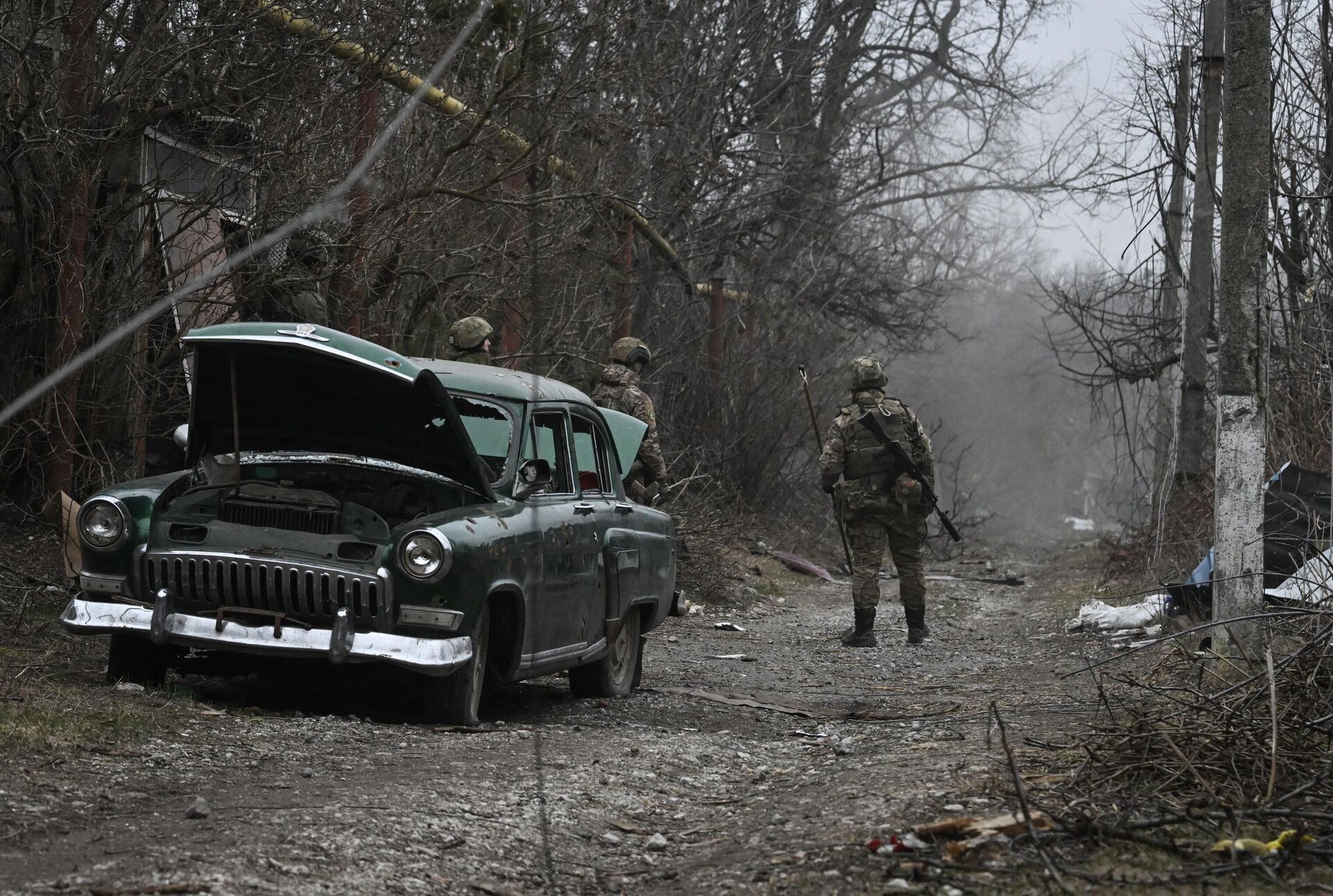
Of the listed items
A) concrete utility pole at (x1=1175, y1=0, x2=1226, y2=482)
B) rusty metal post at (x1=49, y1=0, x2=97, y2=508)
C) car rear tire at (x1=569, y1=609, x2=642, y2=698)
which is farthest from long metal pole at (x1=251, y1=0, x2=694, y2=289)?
concrete utility pole at (x1=1175, y1=0, x2=1226, y2=482)

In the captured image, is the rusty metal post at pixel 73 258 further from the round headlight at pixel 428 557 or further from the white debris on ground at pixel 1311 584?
the white debris on ground at pixel 1311 584

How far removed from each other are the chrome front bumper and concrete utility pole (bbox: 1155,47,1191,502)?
8194 mm

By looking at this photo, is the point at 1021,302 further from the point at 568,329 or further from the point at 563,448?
the point at 563,448

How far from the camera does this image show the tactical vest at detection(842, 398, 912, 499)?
39.3 feet

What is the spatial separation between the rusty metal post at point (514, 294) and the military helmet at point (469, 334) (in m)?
2.22

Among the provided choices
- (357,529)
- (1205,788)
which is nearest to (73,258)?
(357,529)

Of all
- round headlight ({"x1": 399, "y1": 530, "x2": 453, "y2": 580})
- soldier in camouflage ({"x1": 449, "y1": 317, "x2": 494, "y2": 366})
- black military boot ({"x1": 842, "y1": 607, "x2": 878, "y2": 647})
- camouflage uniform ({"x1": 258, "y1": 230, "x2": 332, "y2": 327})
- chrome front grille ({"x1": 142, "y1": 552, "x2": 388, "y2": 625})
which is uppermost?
camouflage uniform ({"x1": 258, "y1": 230, "x2": 332, "y2": 327})

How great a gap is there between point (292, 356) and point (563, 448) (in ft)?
5.19

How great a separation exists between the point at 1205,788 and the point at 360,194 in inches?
291

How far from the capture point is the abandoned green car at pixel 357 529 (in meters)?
6.35

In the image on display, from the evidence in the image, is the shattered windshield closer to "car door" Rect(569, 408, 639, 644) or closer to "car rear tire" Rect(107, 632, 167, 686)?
"car door" Rect(569, 408, 639, 644)

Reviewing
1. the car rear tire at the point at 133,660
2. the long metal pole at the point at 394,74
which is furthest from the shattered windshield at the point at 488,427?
the long metal pole at the point at 394,74

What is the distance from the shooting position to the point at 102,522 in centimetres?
668

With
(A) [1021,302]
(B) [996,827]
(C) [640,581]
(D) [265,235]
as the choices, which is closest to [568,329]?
(D) [265,235]
